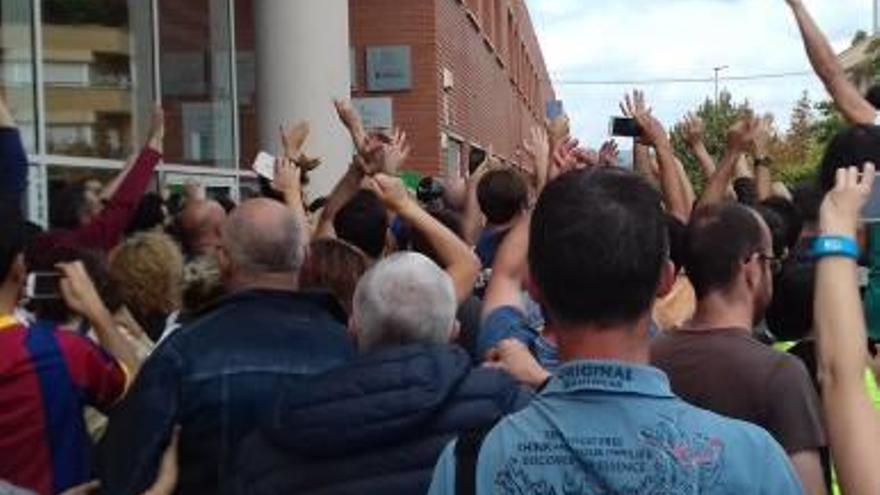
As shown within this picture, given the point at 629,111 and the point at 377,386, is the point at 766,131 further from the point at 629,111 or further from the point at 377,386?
the point at 377,386

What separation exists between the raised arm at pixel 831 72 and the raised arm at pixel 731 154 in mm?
1153

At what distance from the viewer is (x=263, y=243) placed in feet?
12.5

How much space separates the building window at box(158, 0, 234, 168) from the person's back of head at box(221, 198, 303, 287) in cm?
1071

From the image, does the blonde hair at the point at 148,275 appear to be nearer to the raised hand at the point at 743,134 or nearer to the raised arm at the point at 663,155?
the raised arm at the point at 663,155

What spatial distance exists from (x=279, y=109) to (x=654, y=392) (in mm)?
11302

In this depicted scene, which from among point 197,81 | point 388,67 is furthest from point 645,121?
point 388,67

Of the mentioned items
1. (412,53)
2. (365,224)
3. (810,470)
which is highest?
(412,53)

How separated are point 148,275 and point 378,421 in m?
2.20

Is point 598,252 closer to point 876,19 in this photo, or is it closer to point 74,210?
point 74,210

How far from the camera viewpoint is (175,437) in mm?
3598

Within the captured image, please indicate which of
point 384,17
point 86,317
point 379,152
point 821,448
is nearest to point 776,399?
point 821,448

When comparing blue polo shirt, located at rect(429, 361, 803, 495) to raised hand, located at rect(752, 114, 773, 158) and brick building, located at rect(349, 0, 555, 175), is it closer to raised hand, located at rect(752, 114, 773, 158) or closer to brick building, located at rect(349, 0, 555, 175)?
raised hand, located at rect(752, 114, 773, 158)

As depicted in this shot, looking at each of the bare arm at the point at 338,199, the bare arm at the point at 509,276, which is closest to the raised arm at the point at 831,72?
the bare arm at the point at 509,276

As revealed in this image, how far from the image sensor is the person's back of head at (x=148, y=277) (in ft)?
16.4
